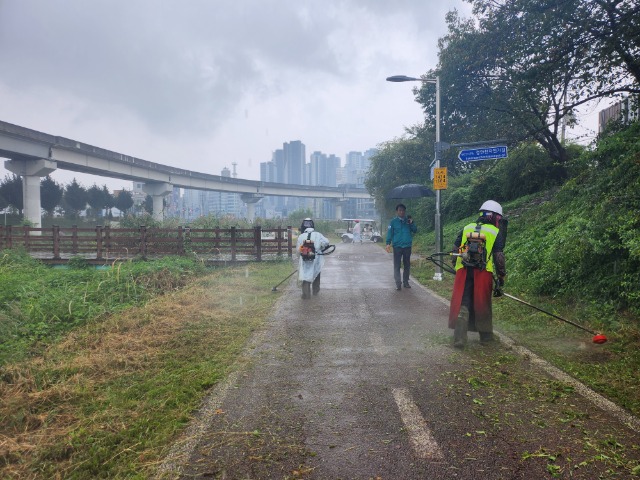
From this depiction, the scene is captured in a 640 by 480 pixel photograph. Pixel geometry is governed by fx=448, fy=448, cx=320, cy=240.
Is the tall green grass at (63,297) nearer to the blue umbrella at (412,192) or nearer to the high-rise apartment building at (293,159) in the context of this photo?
the blue umbrella at (412,192)

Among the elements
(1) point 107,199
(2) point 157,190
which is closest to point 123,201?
(1) point 107,199

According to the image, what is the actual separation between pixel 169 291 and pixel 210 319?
12.3 ft

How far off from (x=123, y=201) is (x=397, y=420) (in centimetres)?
7802

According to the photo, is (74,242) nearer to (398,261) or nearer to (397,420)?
(398,261)

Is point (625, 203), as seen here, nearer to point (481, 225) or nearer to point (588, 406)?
point (481, 225)

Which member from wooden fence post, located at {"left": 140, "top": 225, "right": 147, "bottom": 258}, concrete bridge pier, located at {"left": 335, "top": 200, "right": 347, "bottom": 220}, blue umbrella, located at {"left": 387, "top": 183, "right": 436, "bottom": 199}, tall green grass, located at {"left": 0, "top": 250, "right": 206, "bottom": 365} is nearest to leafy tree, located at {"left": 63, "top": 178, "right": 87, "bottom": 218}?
concrete bridge pier, located at {"left": 335, "top": 200, "right": 347, "bottom": 220}

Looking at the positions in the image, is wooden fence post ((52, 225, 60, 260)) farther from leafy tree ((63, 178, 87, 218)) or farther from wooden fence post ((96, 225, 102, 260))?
leafy tree ((63, 178, 87, 218))

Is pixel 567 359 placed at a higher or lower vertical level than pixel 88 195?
lower

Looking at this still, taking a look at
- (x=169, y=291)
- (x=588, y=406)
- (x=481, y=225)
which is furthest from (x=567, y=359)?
(x=169, y=291)

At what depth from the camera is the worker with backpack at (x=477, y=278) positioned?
5582 millimetres

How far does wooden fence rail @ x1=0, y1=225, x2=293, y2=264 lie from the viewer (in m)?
17.5

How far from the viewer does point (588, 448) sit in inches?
123

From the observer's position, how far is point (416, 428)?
346cm

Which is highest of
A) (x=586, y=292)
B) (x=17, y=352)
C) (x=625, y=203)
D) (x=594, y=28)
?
(x=594, y=28)
